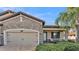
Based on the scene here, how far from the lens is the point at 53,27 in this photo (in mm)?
9234

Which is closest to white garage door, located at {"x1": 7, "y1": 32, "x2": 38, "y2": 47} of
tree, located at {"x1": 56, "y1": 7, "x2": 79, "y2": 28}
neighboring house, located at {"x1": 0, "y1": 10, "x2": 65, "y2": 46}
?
neighboring house, located at {"x1": 0, "y1": 10, "x2": 65, "y2": 46}

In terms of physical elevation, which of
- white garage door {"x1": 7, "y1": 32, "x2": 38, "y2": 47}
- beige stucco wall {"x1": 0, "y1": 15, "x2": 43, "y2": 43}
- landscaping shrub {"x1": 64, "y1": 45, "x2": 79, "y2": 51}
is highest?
beige stucco wall {"x1": 0, "y1": 15, "x2": 43, "y2": 43}

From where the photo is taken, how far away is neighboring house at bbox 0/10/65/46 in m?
9.23

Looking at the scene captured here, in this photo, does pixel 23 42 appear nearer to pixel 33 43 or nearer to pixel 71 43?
pixel 33 43

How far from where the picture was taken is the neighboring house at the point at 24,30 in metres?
9.23

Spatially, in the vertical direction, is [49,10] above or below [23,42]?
above


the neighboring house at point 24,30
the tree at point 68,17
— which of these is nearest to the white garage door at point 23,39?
the neighboring house at point 24,30

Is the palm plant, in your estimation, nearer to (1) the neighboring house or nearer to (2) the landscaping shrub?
(1) the neighboring house

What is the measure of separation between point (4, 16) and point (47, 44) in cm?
111

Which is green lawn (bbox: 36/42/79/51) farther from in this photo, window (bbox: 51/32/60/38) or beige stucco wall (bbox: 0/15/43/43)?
beige stucco wall (bbox: 0/15/43/43)

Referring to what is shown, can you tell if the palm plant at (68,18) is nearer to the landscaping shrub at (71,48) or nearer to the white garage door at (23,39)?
the landscaping shrub at (71,48)

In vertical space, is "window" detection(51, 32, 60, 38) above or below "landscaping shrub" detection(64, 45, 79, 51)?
above

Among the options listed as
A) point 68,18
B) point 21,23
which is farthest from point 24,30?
point 68,18
